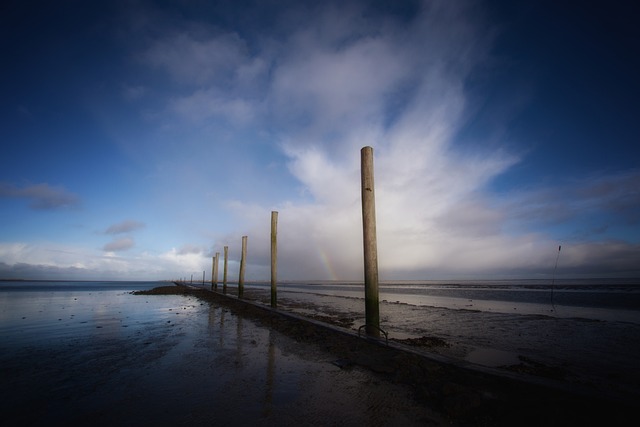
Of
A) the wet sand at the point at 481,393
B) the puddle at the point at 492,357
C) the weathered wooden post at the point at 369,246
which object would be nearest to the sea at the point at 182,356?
the puddle at the point at 492,357

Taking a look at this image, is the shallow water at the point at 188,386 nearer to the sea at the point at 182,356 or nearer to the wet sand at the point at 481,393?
the sea at the point at 182,356

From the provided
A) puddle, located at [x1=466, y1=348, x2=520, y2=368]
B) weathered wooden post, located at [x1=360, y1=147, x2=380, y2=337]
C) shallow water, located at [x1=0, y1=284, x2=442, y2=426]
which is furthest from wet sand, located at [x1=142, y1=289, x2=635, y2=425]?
weathered wooden post, located at [x1=360, y1=147, x2=380, y2=337]

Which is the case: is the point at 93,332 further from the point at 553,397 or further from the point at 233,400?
the point at 553,397

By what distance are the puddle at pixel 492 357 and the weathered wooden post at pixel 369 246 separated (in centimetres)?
213

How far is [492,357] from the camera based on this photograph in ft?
20.4

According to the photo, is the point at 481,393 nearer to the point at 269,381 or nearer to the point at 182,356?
the point at 269,381

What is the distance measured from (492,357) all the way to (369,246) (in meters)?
3.69

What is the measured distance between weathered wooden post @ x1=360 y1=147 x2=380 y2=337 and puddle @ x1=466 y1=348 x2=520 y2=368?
2.13m

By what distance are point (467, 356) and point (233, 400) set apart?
5332mm

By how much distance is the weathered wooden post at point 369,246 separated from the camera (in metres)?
6.38

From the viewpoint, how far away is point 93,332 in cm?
795

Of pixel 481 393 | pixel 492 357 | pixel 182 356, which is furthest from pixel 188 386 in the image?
pixel 492 357

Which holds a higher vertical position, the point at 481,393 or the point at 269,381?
the point at 481,393

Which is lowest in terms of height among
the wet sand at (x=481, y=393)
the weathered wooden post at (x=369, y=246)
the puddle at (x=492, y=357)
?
the puddle at (x=492, y=357)
